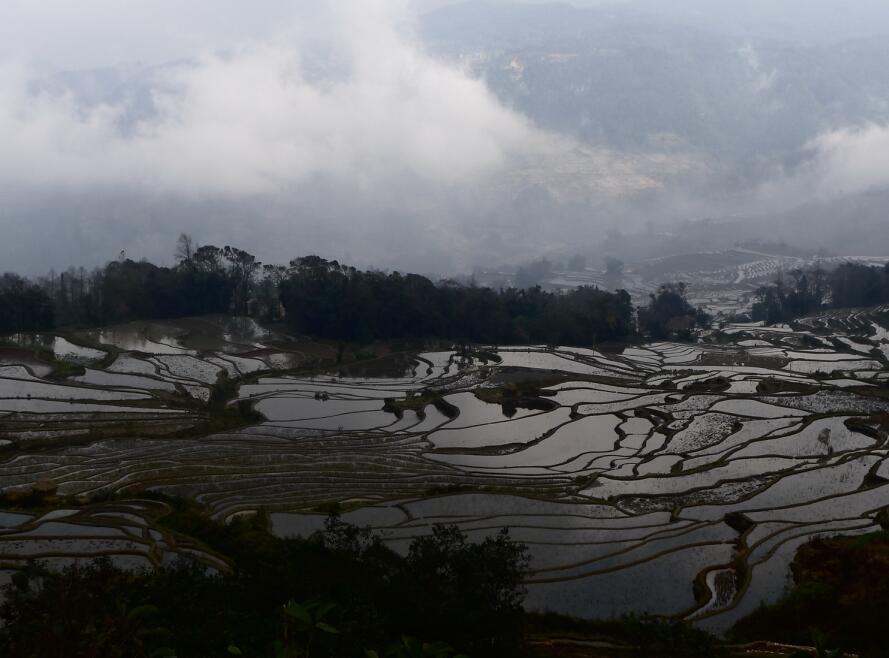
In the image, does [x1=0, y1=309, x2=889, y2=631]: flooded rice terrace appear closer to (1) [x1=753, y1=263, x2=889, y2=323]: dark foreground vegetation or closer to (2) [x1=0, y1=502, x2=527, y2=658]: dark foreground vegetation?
(2) [x1=0, y1=502, x2=527, y2=658]: dark foreground vegetation

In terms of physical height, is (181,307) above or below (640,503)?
above

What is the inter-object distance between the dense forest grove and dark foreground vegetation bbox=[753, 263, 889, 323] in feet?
68.3

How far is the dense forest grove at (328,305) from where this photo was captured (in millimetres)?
→ 49531

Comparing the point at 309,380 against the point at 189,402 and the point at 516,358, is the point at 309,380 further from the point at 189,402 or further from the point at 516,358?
the point at 516,358

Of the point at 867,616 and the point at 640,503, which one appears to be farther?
the point at 640,503

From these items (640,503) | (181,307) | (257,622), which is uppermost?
(181,307)

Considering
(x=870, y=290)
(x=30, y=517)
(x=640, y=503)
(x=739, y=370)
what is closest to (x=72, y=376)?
(x=30, y=517)

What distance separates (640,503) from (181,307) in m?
43.1

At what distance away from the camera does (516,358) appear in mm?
43062

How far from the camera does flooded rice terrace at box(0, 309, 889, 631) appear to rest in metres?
13.1

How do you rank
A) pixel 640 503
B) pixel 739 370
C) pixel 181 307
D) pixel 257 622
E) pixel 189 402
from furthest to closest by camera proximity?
pixel 181 307, pixel 739 370, pixel 189 402, pixel 640 503, pixel 257 622

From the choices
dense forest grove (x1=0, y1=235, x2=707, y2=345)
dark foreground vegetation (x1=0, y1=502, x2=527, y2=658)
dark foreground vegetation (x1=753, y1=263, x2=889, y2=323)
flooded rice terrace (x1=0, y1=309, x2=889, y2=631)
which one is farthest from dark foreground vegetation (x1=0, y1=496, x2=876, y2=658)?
dark foreground vegetation (x1=753, y1=263, x2=889, y2=323)

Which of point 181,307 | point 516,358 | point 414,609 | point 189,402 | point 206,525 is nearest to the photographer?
point 414,609

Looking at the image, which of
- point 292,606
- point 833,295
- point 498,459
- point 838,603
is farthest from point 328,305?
point 833,295
